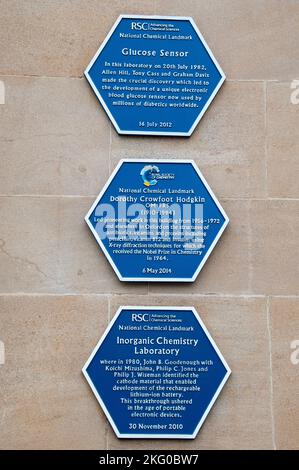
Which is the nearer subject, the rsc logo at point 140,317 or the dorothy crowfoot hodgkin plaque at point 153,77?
the rsc logo at point 140,317

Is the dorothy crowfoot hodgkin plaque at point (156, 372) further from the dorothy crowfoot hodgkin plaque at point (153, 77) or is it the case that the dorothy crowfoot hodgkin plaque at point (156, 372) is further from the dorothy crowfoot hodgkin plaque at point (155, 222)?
the dorothy crowfoot hodgkin plaque at point (153, 77)

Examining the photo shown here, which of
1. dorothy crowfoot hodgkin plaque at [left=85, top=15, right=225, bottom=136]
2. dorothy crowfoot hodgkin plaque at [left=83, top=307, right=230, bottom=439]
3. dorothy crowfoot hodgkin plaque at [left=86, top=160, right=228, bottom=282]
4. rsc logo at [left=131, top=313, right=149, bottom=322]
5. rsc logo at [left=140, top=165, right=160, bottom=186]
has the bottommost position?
dorothy crowfoot hodgkin plaque at [left=83, top=307, right=230, bottom=439]

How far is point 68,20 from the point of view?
777cm

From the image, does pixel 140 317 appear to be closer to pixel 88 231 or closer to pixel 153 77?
pixel 88 231

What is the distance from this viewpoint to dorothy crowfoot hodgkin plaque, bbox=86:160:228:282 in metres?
7.30

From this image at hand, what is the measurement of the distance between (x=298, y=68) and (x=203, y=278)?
243 centimetres

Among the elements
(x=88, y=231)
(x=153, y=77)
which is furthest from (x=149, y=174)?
(x=153, y=77)

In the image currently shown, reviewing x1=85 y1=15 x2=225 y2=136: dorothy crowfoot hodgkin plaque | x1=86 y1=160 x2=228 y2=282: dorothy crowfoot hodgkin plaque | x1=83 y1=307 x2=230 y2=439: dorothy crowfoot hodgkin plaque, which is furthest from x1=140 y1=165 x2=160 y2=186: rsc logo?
x1=83 y1=307 x2=230 y2=439: dorothy crowfoot hodgkin plaque

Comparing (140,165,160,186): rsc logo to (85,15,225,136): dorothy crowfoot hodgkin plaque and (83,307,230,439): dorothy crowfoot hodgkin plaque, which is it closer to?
(85,15,225,136): dorothy crowfoot hodgkin plaque

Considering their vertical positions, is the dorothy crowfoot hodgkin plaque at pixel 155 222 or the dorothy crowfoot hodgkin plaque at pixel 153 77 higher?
the dorothy crowfoot hodgkin plaque at pixel 153 77

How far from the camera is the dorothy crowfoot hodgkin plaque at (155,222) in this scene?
7297 millimetres

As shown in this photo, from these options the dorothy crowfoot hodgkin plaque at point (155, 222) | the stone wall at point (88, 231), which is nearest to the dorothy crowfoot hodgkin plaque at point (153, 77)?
the stone wall at point (88, 231)

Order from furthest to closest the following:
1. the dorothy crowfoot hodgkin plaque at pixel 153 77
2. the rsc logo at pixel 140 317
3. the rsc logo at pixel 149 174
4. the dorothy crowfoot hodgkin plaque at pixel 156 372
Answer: the dorothy crowfoot hodgkin plaque at pixel 153 77, the rsc logo at pixel 149 174, the rsc logo at pixel 140 317, the dorothy crowfoot hodgkin plaque at pixel 156 372

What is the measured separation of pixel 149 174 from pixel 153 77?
1.01 m
